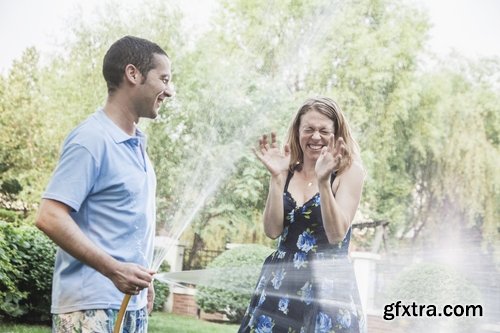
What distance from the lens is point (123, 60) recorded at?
3.29ft

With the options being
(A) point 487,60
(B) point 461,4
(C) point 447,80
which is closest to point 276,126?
(C) point 447,80

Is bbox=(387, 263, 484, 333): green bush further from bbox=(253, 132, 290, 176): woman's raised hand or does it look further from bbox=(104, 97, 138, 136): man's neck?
bbox=(104, 97, 138, 136): man's neck

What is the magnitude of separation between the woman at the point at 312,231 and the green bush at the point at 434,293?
12.9ft

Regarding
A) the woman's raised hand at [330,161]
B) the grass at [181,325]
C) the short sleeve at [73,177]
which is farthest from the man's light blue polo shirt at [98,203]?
the grass at [181,325]

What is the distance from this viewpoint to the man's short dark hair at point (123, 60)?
3.30ft

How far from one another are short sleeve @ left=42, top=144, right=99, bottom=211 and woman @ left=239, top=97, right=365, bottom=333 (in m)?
0.45

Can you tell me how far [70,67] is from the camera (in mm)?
8711

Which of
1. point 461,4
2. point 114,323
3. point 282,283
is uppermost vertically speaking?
point 461,4

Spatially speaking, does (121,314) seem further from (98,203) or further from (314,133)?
(314,133)

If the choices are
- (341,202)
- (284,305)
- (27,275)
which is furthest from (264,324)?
(27,275)

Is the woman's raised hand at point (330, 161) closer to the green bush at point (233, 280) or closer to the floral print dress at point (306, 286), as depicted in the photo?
the floral print dress at point (306, 286)

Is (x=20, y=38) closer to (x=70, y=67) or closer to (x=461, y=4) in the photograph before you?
(x=70, y=67)

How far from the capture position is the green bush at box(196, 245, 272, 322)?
5375mm

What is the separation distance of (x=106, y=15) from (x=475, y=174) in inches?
218
